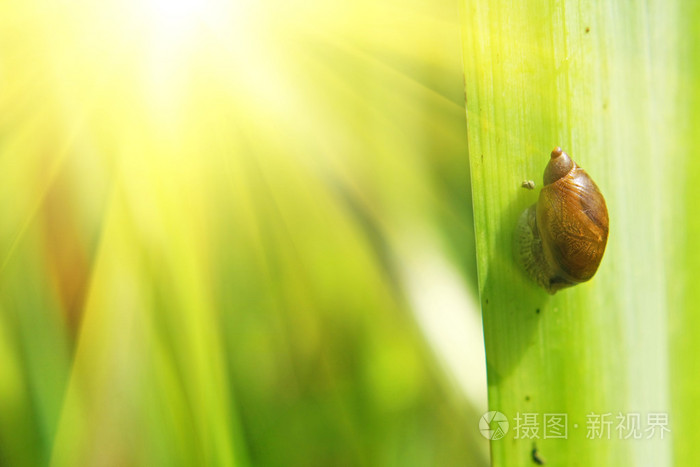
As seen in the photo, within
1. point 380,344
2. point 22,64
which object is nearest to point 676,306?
point 380,344

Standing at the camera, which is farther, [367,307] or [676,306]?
[367,307]

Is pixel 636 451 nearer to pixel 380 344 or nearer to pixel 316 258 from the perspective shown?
pixel 380 344

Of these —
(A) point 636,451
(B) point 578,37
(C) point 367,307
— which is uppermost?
(B) point 578,37
